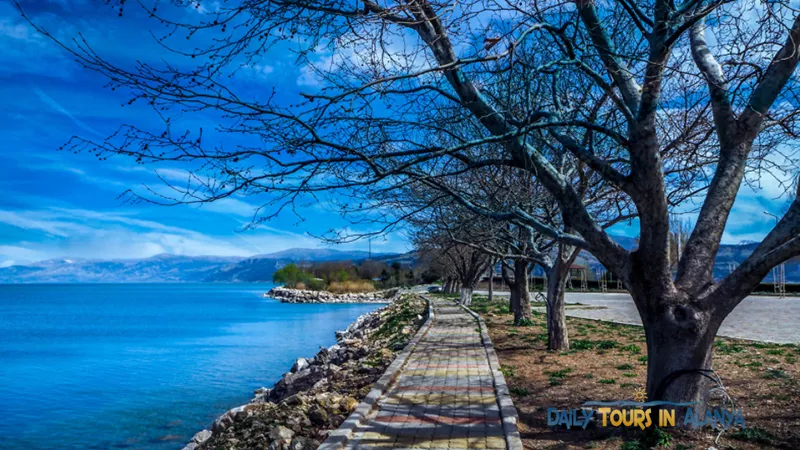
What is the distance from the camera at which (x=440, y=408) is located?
24.1ft

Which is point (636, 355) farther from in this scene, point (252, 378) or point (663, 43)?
point (252, 378)

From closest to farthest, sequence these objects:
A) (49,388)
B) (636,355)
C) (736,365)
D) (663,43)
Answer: (663,43), (736,365), (636,355), (49,388)

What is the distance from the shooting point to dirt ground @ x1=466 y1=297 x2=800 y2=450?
20.3ft

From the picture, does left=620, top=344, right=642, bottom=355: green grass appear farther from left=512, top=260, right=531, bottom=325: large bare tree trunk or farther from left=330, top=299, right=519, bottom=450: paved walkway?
left=512, top=260, right=531, bottom=325: large bare tree trunk

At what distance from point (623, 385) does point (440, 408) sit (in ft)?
10.8

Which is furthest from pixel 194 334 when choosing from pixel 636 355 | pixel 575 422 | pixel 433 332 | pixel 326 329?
pixel 575 422

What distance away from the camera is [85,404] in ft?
54.7

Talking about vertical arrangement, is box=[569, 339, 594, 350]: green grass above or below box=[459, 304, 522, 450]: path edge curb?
above

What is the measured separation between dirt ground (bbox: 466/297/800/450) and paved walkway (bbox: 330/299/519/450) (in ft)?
1.34

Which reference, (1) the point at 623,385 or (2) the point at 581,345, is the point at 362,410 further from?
(2) the point at 581,345

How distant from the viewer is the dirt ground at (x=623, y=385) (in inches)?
243

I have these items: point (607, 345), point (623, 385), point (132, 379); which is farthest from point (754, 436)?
point (132, 379)

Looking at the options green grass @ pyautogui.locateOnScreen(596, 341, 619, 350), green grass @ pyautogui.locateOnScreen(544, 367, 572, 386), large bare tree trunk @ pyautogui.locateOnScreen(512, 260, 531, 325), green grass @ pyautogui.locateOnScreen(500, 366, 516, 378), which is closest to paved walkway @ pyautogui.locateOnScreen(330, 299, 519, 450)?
green grass @ pyautogui.locateOnScreen(500, 366, 516, 378)

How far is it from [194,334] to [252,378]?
18.3 meters
